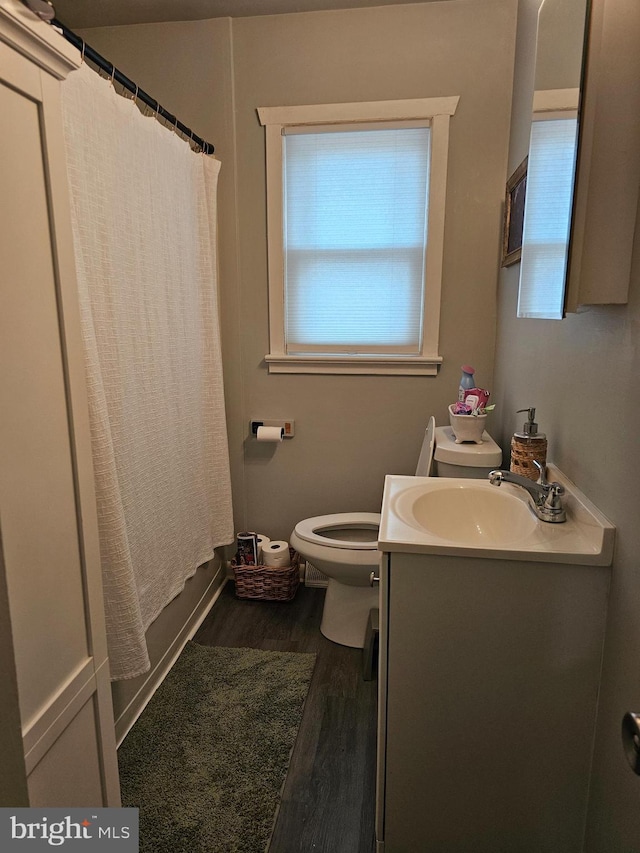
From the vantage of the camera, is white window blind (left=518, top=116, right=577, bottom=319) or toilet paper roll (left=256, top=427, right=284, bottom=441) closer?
white window blind (left=518, top=116, right=577, bottom=319)

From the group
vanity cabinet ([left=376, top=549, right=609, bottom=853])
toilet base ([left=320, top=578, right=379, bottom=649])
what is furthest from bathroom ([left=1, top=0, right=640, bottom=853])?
vanity cabinet ([left=376, top=549, right=609, bottom=853])

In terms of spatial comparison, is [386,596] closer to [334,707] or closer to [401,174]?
[334,707]

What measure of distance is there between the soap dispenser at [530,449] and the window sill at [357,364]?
1048mm

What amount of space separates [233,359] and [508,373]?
126 cm

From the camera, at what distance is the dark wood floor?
142 cm

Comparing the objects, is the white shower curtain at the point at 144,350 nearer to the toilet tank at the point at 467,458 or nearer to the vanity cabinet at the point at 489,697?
the vanity cabinet at the point at 489,697

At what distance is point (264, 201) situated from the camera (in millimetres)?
2469

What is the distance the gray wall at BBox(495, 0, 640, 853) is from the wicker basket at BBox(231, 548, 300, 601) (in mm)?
1484

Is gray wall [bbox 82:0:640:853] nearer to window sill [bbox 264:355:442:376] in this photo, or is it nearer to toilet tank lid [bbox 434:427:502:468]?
window sill [bbox 264:355:442:376]

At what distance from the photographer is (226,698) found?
6.21ft

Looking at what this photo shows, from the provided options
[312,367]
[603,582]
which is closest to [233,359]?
[312,367]

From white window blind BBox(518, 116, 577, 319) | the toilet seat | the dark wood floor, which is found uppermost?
white window blind BBox(518, 116, 577, 319)

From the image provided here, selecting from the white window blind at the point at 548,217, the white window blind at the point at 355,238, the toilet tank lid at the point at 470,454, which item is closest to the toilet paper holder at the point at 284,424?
the white window blind at the point at 355,238

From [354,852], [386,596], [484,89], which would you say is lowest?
[354,852]
